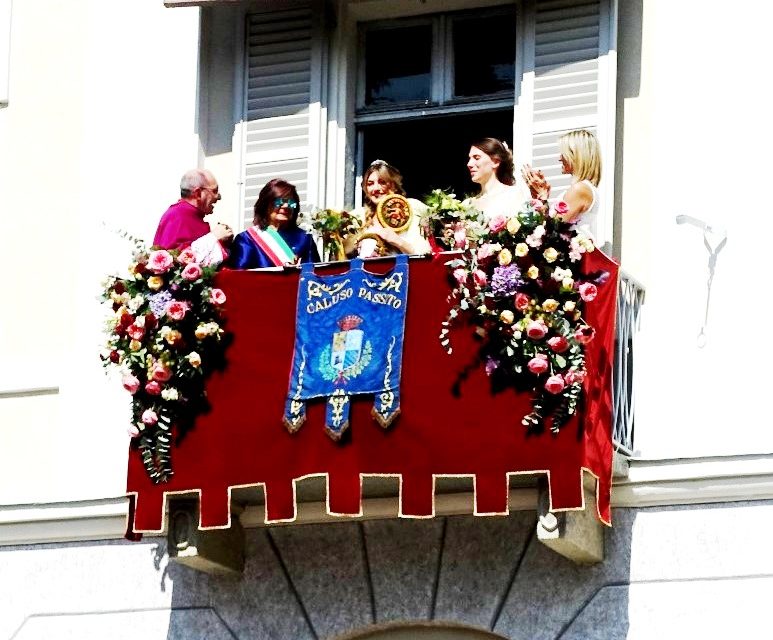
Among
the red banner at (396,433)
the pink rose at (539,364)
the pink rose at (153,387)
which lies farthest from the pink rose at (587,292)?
the pink rose at (153,387)

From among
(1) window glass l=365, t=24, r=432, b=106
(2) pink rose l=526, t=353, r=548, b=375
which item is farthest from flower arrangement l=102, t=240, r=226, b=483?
(1) window glass l=365, t=24, r=432, b=106

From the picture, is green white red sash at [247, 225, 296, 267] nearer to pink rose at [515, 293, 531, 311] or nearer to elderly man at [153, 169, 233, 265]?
elderly man at [153, 169, 233, 265]

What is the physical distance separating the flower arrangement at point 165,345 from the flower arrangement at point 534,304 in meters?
1.44

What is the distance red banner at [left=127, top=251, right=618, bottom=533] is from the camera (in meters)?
13.5

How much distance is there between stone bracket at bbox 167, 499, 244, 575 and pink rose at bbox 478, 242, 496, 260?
6.81ft

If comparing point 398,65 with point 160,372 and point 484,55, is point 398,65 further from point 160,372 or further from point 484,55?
point 160,372

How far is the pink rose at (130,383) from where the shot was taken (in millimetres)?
14047

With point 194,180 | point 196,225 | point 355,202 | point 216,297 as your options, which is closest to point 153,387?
point 216,297

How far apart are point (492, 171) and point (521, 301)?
3.81 ft

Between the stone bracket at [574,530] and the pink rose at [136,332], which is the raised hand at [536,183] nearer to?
the stone bracket at [574,530]

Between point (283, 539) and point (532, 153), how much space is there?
2601 millimetres

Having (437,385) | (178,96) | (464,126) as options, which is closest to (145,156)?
(178,96)

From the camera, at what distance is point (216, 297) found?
1416 centimetres

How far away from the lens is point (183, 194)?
48.2 ft
